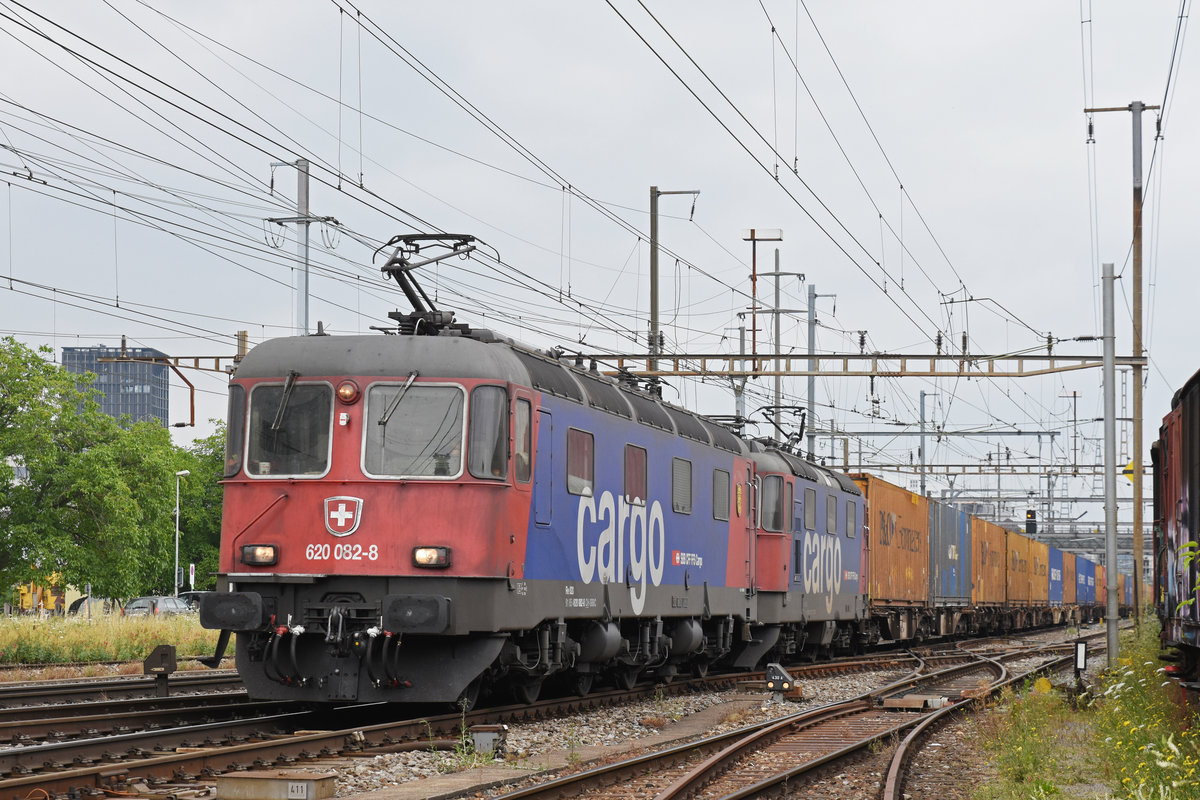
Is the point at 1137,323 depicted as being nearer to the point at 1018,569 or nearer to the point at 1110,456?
the point at 1110,456

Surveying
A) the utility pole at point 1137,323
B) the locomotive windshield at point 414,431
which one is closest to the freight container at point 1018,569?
the utility pole at point 1137,323

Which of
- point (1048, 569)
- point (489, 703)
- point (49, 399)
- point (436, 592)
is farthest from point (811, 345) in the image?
point (436, 592)

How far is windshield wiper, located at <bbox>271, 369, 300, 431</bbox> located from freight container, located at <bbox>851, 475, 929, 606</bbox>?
1802 cm

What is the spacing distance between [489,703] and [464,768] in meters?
4.29

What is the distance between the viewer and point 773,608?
2228 centimetres

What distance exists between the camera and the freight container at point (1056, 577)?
185 feet

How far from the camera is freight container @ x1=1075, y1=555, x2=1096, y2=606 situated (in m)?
65.8

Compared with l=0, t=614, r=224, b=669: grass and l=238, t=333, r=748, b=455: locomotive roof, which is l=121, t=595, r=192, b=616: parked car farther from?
l=238, t=333, r=748, b=455: locomotive roof

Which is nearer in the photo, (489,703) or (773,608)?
(489,703)

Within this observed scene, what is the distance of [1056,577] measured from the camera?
57719mm

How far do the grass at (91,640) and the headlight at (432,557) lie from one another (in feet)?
36.5

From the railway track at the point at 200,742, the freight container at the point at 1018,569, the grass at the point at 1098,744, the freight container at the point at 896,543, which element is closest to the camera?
the grass at the point at 1098,744

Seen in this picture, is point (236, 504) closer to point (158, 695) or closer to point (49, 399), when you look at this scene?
point (158, 695)

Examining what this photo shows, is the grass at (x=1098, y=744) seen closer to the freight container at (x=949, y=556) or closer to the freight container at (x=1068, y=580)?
the freight container at (x=949, y=556)
